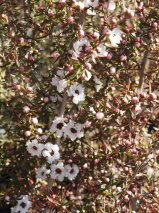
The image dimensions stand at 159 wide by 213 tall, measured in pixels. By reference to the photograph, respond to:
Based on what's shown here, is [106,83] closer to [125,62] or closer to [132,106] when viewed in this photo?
[125,62]

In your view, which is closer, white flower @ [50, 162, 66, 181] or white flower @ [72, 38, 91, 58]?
white flower @ [72, 38, 91, 58]

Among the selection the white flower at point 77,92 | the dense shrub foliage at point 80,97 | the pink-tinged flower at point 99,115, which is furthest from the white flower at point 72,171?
the white flower at point 77,92

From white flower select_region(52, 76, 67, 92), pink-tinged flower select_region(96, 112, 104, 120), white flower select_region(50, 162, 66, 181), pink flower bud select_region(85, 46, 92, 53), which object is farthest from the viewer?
white flower select_region(50, 162, 66, 181)

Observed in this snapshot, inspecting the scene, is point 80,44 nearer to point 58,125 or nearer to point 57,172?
point 58,125

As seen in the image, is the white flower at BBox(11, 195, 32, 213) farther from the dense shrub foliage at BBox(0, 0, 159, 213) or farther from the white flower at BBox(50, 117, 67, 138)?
the white flower at BBox(50, 117, 67, 138)

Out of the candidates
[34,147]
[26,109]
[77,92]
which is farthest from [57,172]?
[77,92]

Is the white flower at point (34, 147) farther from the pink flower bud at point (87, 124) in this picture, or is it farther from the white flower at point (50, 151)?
the pink flower bud at point (87, 124)

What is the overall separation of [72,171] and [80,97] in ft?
2.37

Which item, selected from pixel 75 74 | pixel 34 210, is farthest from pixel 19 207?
pixel 75 74

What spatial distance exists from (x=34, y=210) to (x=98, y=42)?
1477 mm

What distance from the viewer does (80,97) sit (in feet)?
6.48

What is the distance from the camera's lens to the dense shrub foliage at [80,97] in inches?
75.7

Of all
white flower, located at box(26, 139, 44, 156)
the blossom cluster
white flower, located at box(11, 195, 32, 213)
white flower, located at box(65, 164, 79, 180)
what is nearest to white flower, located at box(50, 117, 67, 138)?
the blossom cluster

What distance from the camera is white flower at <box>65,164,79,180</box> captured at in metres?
2.28
